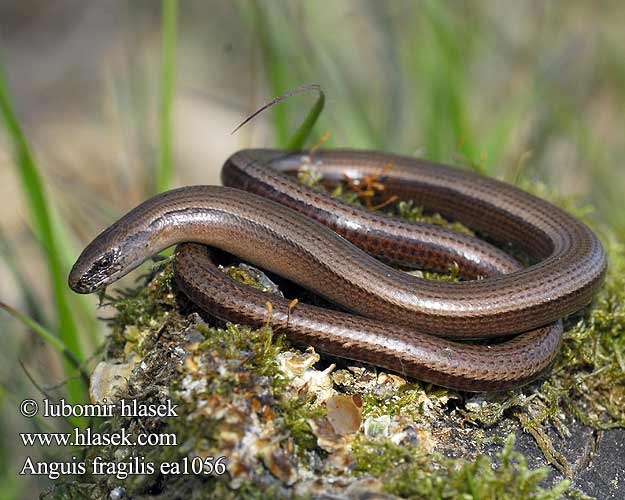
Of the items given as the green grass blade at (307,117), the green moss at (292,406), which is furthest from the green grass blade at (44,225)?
the green grass blade at (307,117)

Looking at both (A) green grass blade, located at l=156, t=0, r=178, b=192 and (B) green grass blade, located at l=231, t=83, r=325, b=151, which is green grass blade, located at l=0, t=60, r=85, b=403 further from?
(B) green grass blade, located at l=231, t=83, r=325, b=151

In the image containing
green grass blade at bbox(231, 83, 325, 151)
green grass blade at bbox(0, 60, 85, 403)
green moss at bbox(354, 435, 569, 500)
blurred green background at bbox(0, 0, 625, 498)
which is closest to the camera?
green moss at bbox(354, 435, 569, 500)

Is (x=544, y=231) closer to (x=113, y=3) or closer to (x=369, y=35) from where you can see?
(x=369, y=35)

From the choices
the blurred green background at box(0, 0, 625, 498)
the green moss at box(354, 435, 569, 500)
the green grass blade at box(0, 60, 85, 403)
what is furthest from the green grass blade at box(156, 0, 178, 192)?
the green moss at box(354, 435, 569, 500)

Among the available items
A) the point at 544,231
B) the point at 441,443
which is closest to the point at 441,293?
the point at 441,443

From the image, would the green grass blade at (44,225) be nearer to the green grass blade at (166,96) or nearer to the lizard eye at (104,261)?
the lizard eye at (104,261)

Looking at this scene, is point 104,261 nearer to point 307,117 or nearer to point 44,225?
point 44,225
